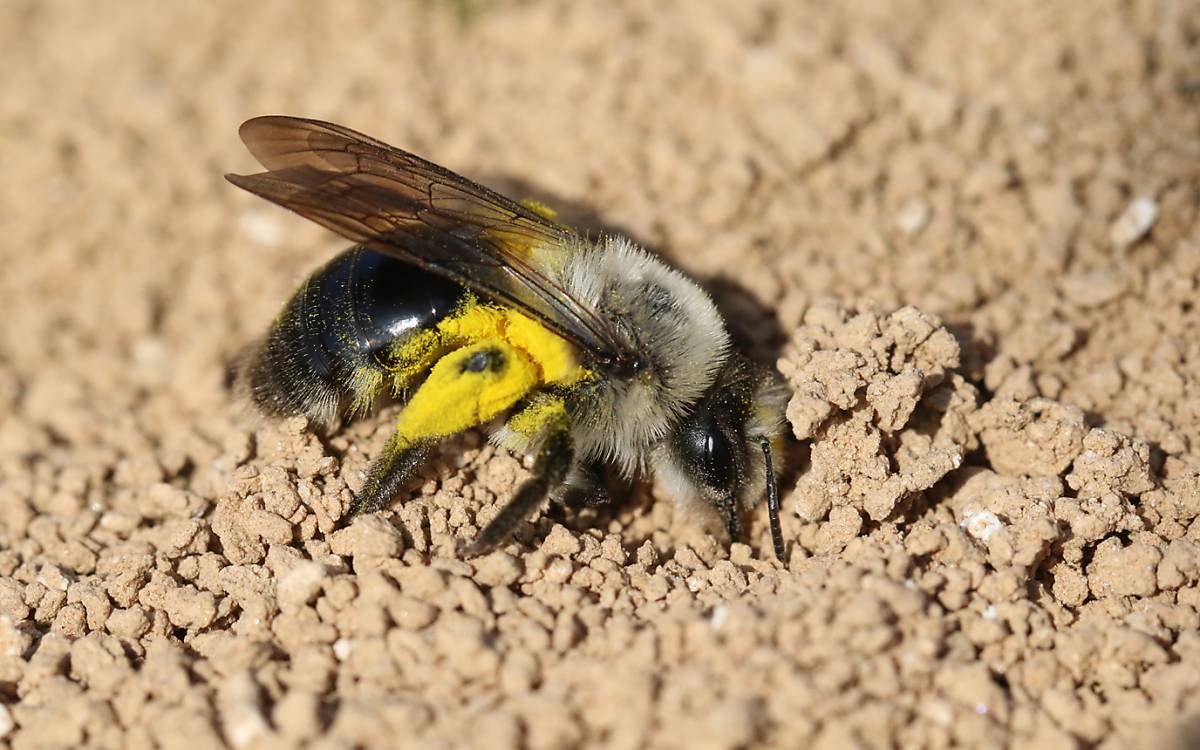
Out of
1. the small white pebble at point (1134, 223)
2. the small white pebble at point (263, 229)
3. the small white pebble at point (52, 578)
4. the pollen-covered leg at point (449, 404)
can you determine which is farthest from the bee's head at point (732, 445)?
the small white pebble at point (263, 229)

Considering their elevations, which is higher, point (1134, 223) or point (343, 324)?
point (1134, 223)

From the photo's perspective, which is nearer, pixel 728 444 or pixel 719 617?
pixel 719 617

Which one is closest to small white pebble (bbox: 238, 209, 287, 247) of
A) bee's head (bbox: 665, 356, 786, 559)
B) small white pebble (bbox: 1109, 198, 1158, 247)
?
bee's head (bbox: 665, 356, 786, 559)

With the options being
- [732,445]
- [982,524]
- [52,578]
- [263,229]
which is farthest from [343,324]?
[982,524]

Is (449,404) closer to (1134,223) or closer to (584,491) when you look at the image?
(584,491)

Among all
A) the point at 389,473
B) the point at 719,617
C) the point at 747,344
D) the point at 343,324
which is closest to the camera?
the point at 719,617

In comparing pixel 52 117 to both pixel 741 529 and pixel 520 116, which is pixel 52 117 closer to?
pixel 520 116

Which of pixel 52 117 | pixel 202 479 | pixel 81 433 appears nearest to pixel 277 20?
pixel 52 117
